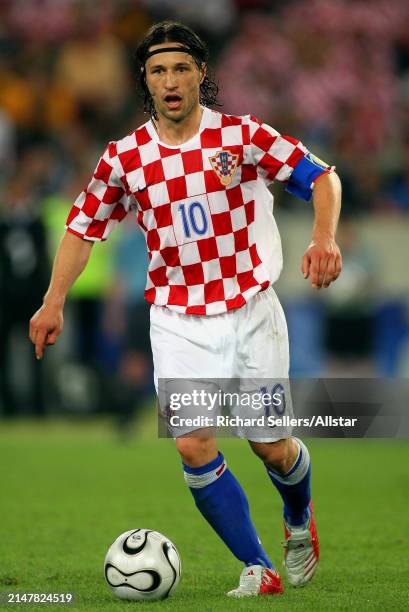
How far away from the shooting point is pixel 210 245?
5480 mm

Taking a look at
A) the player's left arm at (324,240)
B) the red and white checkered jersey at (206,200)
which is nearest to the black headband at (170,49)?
the red and white checkered jersey at (206,200)

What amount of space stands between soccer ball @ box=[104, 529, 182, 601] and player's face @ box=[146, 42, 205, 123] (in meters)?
1.69

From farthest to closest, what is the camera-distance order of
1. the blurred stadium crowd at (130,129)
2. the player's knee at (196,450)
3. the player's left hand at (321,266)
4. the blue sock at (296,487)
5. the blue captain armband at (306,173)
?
the blurred stadium crowd at (130,129) → the blue sock at (296,487) → the blue captain armband at (306,173) → the player's knee at (196,450) → the player's left hand at (321,266)

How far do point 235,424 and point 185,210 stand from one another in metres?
0.87

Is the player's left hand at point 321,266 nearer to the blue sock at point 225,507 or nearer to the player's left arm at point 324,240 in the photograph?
the player's left arm at point 324,240

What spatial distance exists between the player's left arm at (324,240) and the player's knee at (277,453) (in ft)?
2.32

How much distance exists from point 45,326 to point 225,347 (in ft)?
2.40

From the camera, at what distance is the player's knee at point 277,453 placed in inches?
213

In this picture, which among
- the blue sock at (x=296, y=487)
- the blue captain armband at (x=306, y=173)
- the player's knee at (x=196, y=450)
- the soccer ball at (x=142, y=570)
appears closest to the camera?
the soccer ball at (x=142, y=570)

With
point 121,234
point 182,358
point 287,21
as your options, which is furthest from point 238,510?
point 287,21

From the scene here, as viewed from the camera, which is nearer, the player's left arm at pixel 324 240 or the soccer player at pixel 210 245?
the player's left arm at pixel 324 240

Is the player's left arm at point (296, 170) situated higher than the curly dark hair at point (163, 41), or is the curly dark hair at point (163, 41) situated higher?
the curly dark hair at point (163, 41)

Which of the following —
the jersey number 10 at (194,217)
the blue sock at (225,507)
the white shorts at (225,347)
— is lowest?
the blue sock at (225,507)

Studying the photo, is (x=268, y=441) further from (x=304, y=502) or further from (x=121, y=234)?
(x=121, y=234)
